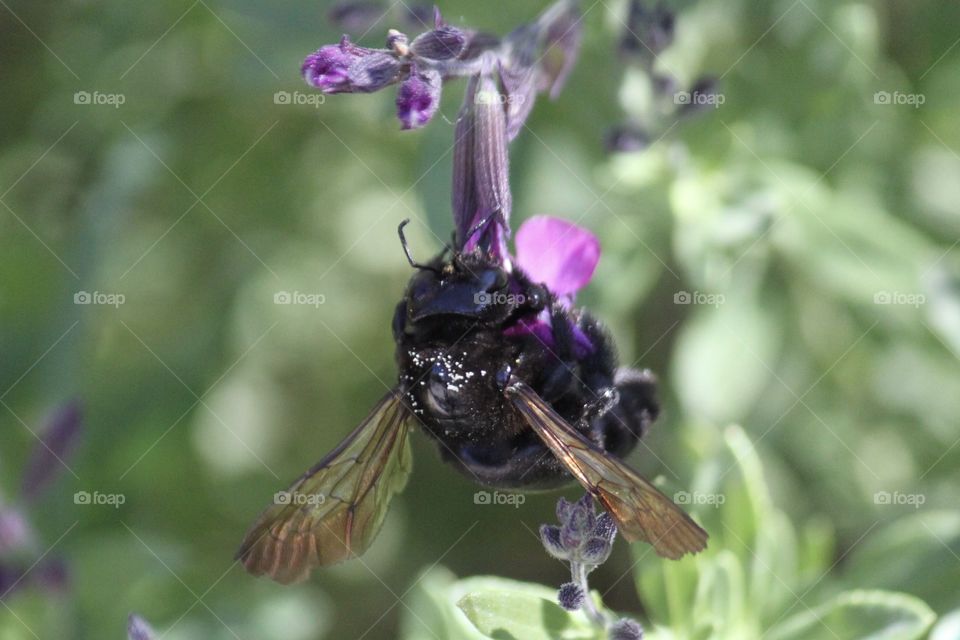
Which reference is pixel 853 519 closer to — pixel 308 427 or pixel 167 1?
pixel 308 427

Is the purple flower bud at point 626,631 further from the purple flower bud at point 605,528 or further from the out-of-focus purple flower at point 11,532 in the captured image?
the out-of-focus purple flower at point 11,532

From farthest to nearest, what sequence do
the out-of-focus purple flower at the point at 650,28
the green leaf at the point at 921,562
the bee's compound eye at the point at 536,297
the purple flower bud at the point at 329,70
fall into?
the out-of-focus purple flower at the point at 650,28, the green leaf at the point at 921,562, the bee's compound eye at the point at 536,297, the purple flower bud at the point at 329,70

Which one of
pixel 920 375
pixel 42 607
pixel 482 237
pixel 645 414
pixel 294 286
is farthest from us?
pixel 294 286

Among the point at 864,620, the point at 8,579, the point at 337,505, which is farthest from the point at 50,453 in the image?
the point at 864,620

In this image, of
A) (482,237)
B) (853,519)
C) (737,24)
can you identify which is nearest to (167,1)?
(737,24)

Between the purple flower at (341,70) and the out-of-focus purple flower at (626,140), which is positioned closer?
the purple flower at (341,70)

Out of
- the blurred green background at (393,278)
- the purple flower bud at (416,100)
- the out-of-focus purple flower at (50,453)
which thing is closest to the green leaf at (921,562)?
the blurred green background at (393,278)
